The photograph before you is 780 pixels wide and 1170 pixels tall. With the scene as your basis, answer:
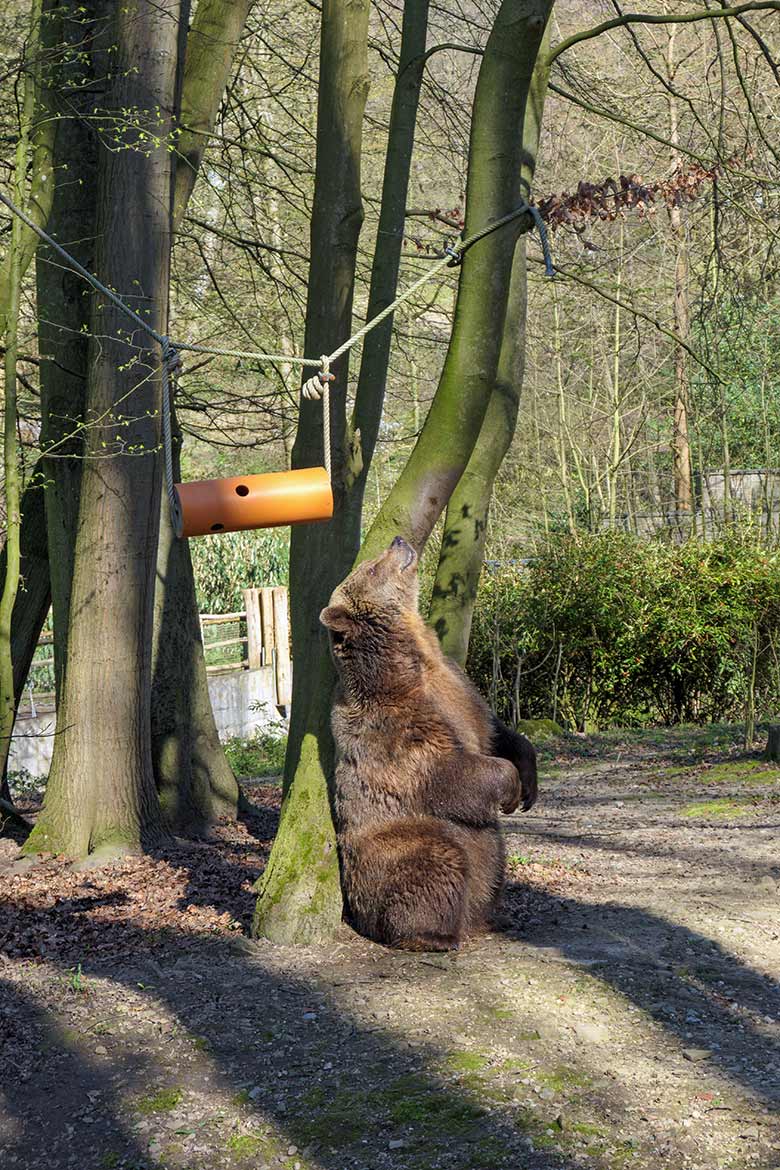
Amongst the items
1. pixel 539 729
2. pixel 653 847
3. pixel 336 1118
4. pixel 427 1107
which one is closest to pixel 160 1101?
pixel 336 1118

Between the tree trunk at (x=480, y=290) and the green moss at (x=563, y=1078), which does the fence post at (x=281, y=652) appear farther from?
the green moss at (x=563, y=1078)

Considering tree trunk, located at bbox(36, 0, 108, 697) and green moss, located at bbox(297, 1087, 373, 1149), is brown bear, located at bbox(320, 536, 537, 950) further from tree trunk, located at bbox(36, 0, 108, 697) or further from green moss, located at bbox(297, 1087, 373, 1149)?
tree trunk, located at bbox(36, 0, 108, 697)

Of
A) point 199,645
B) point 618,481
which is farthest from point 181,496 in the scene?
point 618,481

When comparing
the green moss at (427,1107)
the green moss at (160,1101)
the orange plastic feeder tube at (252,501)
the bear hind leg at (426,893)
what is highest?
the orange plastic feeder tube at (252,501)

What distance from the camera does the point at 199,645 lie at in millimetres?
7906

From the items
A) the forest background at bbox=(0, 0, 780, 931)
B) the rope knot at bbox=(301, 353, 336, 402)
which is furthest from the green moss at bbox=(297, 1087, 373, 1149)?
the rope knot at bbox=(301, 353, 336, 402)

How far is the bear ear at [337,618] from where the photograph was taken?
16.6 ft

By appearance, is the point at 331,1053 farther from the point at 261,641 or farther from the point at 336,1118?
the point at 261,641

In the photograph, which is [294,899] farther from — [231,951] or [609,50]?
[609,50]

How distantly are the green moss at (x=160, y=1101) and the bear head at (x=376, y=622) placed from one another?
1.87m

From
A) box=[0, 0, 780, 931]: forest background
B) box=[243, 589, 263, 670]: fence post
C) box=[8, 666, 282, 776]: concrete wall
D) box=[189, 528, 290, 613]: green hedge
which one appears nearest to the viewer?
box=[0, 0, 780, 931]: forest background

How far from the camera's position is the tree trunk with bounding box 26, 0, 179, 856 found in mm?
6707

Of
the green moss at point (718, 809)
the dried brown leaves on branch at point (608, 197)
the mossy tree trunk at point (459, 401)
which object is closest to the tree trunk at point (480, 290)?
the mossy tree trunk at point (459, 401)

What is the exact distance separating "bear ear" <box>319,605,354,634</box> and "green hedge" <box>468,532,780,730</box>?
30.0 ft
